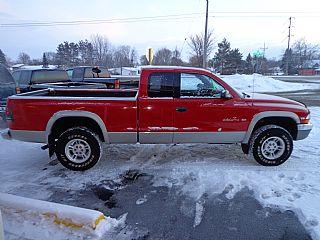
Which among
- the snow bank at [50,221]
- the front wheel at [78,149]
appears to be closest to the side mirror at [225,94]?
the front wheel at [78,149]

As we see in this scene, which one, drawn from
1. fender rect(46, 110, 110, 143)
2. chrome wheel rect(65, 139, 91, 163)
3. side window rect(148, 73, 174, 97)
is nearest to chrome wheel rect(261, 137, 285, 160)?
side window rect(148, 73, 174, 97)

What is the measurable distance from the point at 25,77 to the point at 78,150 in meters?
7.25

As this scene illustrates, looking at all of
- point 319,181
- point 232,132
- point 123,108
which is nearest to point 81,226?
point 123,108

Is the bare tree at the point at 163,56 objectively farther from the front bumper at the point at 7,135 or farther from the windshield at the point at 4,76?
the front bumper at the point at 7,135

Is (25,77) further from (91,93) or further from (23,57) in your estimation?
(23,57)

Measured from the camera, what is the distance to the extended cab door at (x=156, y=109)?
18.8ft

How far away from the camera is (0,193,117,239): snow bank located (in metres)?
3.53

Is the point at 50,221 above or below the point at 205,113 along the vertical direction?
below

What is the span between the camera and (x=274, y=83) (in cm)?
2816

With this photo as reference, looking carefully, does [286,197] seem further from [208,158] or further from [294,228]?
[208,158]

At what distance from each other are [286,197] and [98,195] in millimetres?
2864

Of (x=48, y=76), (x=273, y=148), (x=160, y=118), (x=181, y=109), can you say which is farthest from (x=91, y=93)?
(x=48, y=76)

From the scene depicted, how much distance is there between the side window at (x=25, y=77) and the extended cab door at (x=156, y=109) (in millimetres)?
7333

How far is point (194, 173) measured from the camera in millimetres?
5613
